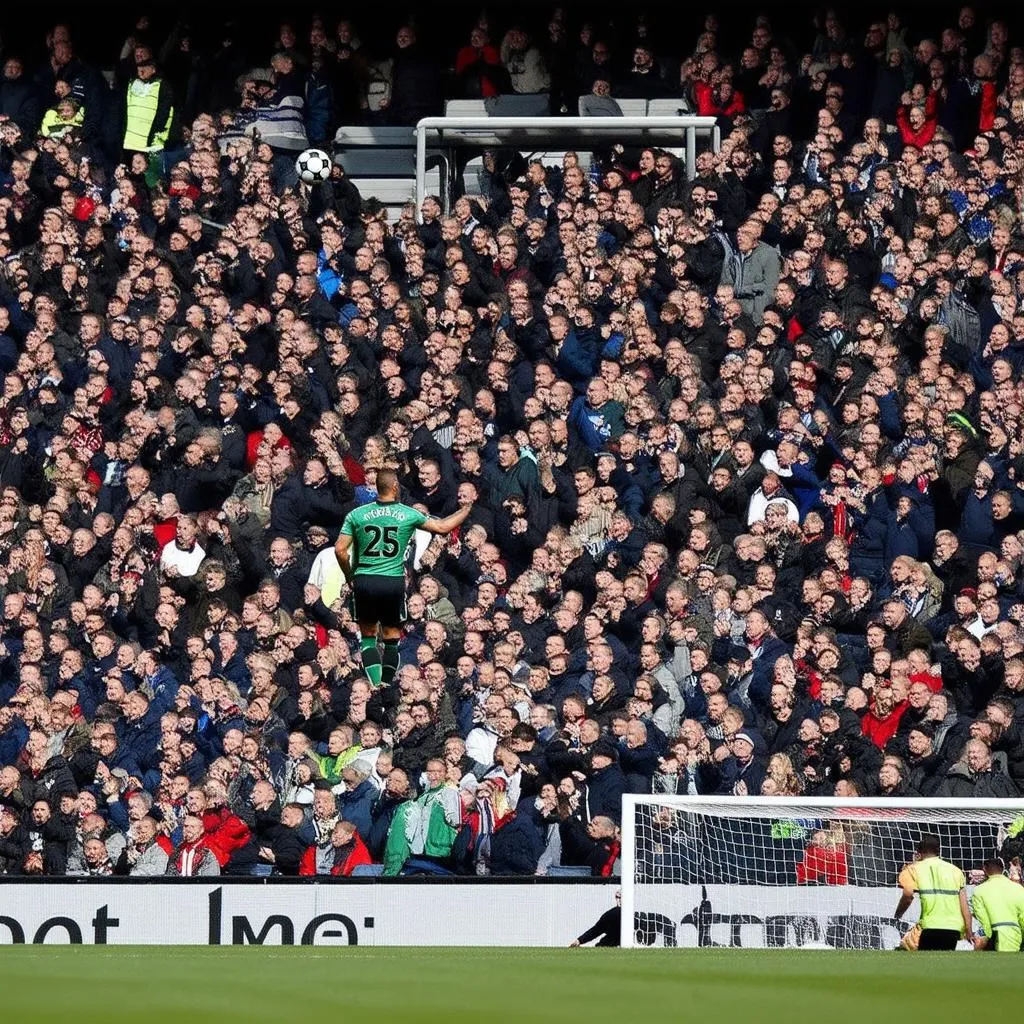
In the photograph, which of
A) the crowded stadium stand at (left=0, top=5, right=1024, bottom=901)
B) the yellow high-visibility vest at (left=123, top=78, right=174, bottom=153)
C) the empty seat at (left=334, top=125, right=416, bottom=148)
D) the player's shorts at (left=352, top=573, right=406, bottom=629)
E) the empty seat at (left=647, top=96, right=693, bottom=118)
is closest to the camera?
the player's shorts at (left=352, top=573, right=406, bottom=629)

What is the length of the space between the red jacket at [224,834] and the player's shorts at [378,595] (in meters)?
2.08

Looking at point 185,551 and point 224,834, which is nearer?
point 224,834

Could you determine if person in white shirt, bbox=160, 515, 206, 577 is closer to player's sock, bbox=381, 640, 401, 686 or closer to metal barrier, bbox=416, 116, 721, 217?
player's sock, bbox=381, 640, 401, 686

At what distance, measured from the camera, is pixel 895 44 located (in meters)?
23.2

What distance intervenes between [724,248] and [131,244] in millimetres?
5535

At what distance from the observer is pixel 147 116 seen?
23234 mm

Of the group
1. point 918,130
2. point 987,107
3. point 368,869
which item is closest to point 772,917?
point 368,869

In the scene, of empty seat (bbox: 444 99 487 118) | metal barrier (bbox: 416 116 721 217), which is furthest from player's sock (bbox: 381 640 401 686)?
empty seat (bbox: 444 99 487 118)

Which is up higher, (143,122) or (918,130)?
(143,122)

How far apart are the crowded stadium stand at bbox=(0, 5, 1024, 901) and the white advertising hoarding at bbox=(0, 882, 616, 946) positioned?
1.07 feet

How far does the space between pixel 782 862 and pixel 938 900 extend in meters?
1.65

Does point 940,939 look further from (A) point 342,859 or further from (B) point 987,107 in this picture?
(B) point 987,107

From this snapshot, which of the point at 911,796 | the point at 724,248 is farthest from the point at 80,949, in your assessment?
the point at 724,248

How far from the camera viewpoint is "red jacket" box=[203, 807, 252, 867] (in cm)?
1509
